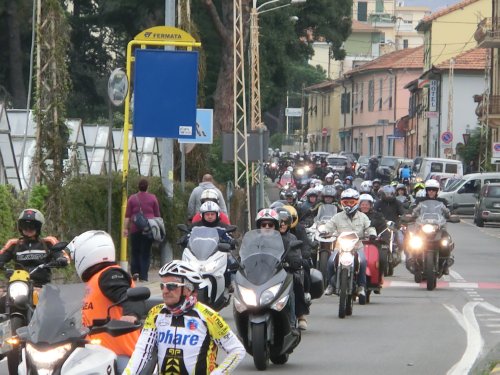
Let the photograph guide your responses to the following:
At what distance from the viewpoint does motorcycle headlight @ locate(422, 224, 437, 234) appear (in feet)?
74.9

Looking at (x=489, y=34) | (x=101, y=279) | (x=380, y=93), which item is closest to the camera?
(x=101, y=279)

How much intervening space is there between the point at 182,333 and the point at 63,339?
2.30ft

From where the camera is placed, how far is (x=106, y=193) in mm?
23844

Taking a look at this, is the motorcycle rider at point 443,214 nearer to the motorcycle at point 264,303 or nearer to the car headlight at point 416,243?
the car headlight at point 416,243

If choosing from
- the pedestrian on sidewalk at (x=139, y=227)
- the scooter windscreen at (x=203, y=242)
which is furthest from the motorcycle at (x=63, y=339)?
the pedestrian on sidewalk at (x=139, y=227)

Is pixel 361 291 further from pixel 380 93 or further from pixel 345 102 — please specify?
pixel 345 102

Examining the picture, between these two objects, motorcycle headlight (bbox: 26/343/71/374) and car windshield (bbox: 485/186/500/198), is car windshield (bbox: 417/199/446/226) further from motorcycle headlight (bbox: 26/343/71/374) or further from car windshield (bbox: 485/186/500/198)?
car windshield (bbox: 485/186/500/198)

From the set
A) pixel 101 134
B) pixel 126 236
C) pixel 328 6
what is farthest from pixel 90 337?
pixel 328 6

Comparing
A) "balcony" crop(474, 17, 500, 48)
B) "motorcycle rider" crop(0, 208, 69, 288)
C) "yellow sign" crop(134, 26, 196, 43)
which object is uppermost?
"balcony" crop(474, 17, 500, 48)

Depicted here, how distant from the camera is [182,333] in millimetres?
7488

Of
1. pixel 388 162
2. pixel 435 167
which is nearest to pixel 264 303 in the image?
pixel 435 167

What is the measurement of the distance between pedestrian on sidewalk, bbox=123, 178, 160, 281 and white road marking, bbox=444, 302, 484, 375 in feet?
18.1

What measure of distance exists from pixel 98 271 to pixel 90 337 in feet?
2.07

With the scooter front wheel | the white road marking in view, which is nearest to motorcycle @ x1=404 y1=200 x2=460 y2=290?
the white road marking
